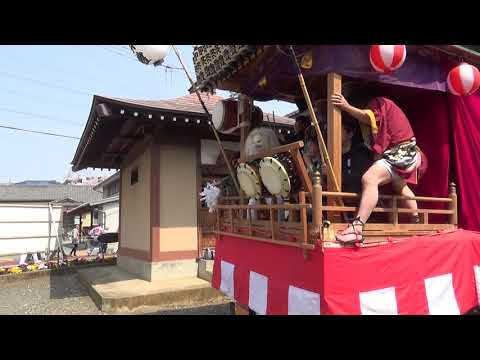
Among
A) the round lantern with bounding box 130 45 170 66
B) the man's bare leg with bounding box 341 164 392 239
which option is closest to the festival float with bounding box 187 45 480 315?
the man's bare leg with bounding box 341 164 392 239

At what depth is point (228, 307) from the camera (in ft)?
21.9

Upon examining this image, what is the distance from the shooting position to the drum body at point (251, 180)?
10.2ft

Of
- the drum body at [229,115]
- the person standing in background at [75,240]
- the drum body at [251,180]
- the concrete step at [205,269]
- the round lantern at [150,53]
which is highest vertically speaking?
the round lantern at [150,53]

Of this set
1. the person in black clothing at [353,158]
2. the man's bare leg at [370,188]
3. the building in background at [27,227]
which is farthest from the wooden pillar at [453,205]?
the building in background at [27,227]

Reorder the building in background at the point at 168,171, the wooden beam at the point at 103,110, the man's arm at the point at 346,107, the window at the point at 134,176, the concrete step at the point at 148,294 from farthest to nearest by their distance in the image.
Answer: the window at the point at 134,176 < the building in background at the point at 168,171 < the wooden beam at the point at 103,110 < the concrete step at the point at 148,294 < the man's arm at the point at 346,107

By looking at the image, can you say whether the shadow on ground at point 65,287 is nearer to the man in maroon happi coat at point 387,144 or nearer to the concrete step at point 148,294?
the concrete step at point 148,294

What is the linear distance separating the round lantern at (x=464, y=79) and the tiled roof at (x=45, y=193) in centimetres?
2814

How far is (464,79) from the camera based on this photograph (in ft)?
10.8

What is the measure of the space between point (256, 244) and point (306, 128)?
136cm

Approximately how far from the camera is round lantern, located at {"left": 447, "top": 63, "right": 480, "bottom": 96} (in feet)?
10.7

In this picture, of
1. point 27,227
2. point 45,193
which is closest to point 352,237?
point 27,227

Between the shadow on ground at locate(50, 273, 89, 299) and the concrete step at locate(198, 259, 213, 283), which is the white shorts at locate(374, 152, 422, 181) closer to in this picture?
the concrete step at locate(198, 259, 213, 283)

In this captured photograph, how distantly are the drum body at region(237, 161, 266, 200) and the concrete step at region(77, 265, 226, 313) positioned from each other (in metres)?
4.17

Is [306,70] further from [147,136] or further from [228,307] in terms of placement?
[147,136]
